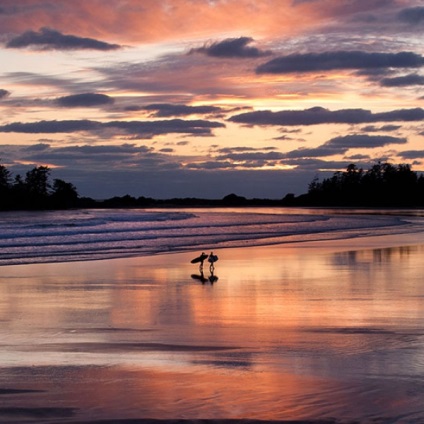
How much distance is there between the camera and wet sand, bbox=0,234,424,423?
691 cm

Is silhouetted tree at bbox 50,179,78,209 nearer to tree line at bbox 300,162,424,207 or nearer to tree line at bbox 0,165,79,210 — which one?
tree line at bbox 0,165,79,210

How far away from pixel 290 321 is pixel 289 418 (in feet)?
16.0

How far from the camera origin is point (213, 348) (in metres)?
9.44

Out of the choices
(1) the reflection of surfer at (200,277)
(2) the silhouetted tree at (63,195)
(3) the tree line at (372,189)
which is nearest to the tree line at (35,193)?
(2) the silhouetted tree at (63,195)

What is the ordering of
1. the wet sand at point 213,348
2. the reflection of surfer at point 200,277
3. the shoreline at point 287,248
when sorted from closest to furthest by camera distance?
the wet sand at point 213,348, the reflection of surfer at point 200,277, the shoreline at point 287,248

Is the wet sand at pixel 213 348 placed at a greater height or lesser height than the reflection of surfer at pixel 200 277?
lesser

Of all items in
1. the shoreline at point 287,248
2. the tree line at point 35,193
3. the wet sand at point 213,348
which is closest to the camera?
the wet sand at point 213,348

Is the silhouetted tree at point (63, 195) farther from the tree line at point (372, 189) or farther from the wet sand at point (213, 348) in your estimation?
the wet sand at point (213, 348)

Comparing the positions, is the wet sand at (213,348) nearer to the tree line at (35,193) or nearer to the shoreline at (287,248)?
the shoreline at (287,248)

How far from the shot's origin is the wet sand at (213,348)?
691cm

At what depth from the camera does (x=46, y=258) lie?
2473 cm

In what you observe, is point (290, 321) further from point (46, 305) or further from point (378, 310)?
point (46, 305)

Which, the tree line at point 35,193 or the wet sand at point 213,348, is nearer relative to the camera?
the wet sand at point 213,348

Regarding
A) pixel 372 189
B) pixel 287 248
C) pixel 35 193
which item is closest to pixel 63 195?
pixel 35 193
